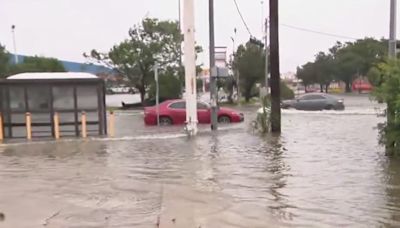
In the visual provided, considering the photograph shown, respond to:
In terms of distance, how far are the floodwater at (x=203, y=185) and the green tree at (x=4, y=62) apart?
49.1m

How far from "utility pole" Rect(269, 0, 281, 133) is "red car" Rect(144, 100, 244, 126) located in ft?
23.5

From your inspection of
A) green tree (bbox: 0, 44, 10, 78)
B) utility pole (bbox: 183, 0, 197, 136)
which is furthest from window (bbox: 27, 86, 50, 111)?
green tree (bbox: 0, 44, 10, 78)

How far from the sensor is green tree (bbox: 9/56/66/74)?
68.2 meters

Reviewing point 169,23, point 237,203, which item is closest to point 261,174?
point 237,203

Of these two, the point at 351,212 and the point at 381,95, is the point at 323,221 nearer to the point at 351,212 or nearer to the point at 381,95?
the point at 351,212

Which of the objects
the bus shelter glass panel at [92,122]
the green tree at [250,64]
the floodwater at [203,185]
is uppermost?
the green tree at [250,64]

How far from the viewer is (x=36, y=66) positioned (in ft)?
239

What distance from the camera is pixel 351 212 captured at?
7844 mm

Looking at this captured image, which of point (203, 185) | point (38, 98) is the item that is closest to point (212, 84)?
point (38, 98)

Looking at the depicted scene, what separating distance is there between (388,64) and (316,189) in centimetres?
448

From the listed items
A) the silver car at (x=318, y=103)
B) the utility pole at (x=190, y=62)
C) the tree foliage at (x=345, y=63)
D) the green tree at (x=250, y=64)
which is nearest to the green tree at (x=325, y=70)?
the tree foliage at (x=345, y=63)

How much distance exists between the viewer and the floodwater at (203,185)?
765 cm

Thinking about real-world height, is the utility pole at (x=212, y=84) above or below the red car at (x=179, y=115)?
above

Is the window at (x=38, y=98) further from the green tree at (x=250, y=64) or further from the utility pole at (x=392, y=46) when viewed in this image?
the green tree at (x=250, y=64)
